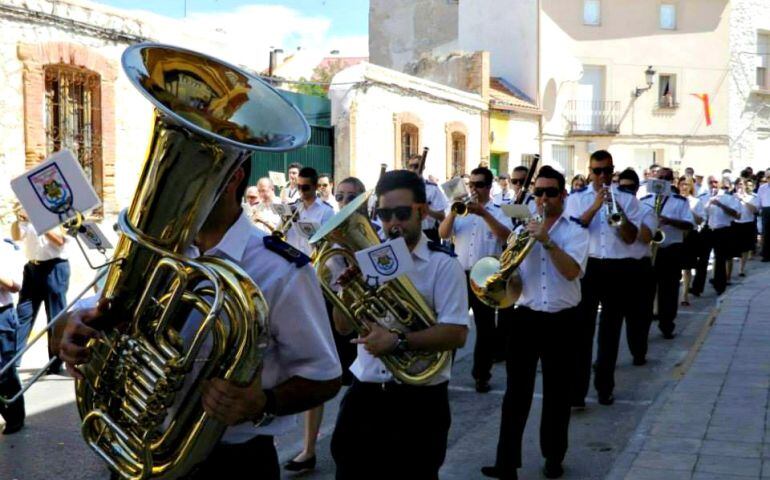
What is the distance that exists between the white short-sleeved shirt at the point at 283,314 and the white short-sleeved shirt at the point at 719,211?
1289cm

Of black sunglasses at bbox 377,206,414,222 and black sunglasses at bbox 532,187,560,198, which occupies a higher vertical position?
black sunglasses at bbox 532,187,560,198

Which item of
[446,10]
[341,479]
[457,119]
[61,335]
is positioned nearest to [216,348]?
[61,335]

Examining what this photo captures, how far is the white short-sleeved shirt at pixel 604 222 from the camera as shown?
25.1ft

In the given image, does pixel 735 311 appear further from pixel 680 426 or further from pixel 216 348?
pixel 216 348

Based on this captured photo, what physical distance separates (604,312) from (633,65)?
27.9m

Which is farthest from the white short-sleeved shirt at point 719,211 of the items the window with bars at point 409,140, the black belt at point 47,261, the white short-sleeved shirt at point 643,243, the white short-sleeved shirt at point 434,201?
the black belt at point 47,261

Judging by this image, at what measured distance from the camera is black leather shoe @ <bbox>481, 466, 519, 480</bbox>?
5141 mm

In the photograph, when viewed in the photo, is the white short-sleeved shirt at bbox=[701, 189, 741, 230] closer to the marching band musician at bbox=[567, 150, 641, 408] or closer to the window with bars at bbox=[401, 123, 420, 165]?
the marching band musician at bbox=[567, 150, 641, 408]

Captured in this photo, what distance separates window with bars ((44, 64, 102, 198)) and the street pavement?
15.3 feet

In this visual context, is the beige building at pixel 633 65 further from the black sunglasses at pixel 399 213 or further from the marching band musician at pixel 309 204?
the black sunglasses at pixel 399 213

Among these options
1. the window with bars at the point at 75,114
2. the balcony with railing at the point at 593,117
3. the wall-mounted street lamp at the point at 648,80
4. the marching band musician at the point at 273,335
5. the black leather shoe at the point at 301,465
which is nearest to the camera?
the marching band musician at the point at 273,335

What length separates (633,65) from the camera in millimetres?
33438

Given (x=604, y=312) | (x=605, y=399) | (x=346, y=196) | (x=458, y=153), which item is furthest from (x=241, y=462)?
(x=458, y=153)

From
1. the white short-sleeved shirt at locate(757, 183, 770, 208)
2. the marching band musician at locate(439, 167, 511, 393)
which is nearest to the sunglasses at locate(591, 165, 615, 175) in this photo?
the marching band musician at locate(439, 167, 511, 393)
